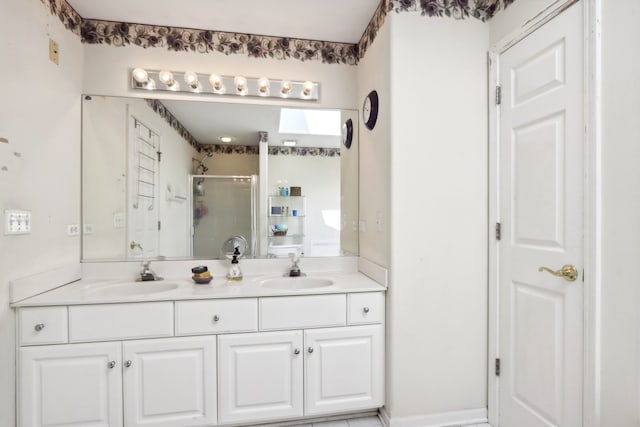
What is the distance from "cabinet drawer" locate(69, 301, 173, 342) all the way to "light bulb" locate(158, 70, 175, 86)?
4.85 ft

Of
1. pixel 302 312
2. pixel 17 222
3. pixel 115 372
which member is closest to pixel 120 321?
pixel 115 372

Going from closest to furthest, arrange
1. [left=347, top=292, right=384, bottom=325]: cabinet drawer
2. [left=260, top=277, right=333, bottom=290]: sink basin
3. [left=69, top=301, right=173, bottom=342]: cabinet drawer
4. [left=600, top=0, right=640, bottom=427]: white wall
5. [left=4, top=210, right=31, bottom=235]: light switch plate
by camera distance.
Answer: [left=600, top=0, right=640, bottom=427]: white wall → [left=4, top=210, right=31, bottom=235]: light switch plate → [left=69, top=301, right=173, bottom=342]: cabinet drawer → [left=347, top=292, right=384, bottom=325]: cabinet drawer → [left=260, top=277, right=333, bottom=290]: sink basin

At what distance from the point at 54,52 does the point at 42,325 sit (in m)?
1.50

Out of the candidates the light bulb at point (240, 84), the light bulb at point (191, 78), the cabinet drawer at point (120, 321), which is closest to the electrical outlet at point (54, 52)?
the light bulb at point (191, 78)

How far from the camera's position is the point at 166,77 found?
211 centimetres

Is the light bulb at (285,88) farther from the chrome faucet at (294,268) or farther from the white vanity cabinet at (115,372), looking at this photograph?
the white vanity cabinet at (115,372)

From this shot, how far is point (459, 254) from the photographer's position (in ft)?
5.96

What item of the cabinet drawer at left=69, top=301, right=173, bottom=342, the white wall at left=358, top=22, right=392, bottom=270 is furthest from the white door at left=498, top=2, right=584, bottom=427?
the cabinet drawer at left=69, top=301, right=173, bottom=342

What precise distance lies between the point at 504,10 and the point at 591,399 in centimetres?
193

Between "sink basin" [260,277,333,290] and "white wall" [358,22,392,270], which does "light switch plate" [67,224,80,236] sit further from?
"white wall" [358,22,392,270]

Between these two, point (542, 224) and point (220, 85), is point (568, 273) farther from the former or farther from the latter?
point (220, 85)

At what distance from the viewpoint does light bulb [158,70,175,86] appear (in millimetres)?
2111

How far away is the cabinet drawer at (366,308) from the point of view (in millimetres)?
1786

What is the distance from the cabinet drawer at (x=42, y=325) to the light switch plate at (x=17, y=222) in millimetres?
380
